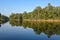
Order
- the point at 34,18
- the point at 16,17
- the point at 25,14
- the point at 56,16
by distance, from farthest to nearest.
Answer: the point at 16,17 < the point at 25,14 < the point at 34,18 < the point at 56,16

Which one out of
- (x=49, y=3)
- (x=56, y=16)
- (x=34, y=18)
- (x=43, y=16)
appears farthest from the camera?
(x=34, y=18)

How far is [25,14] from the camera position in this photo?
414ft

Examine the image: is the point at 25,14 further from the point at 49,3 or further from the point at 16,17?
the point at 49,3

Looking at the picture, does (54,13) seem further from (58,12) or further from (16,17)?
(16,17)

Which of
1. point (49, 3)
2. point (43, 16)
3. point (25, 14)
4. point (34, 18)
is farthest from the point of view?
point (25, 14)

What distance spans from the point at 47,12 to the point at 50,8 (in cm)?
403

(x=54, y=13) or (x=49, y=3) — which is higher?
(x=49, y=3)

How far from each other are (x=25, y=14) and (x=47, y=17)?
4509 cm

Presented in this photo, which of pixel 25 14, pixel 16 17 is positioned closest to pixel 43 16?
pixel 25 14

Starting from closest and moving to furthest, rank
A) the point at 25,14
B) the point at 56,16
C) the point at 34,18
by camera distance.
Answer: the point at 56,16, the point at 34,18, the point at 25,14

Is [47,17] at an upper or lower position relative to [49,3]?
lower

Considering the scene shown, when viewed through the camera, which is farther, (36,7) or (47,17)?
(36,7)

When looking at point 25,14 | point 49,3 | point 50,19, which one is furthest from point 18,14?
point 50,19

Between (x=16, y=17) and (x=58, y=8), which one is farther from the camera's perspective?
(x=16, y=17)
